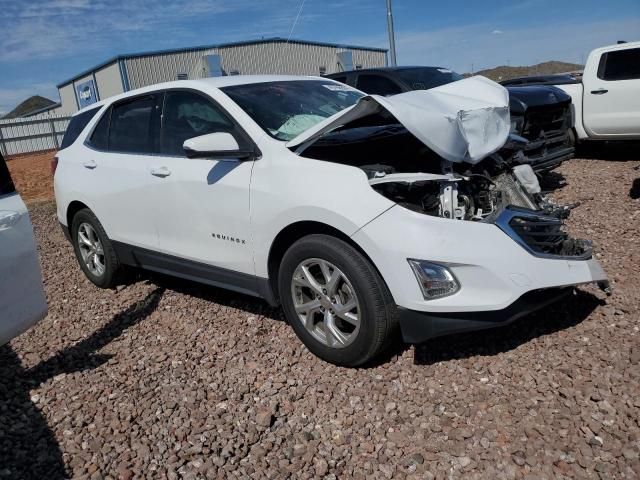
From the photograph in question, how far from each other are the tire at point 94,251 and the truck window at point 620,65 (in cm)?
752

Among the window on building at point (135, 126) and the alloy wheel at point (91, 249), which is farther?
the alloy wheel at point (91, 249)

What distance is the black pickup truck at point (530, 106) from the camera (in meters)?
6.68

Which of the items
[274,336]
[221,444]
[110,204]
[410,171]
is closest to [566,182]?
[410,171]

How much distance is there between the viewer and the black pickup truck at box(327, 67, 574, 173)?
21.9 ft

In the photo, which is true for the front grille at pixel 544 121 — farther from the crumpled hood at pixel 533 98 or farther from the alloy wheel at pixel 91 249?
the alloy wheel at pixel 91 249

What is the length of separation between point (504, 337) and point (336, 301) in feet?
3.64

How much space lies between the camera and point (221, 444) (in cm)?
286

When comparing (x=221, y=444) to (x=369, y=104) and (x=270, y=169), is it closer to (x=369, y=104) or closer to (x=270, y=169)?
(x=270, y=169)

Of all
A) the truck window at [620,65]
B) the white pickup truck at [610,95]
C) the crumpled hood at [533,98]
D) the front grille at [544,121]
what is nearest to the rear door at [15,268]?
the crumpled hood at [533,98]

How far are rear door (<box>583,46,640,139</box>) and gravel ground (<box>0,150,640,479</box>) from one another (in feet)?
15.6

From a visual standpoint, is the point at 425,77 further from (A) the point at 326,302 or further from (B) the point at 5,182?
(B) the point at 5,182

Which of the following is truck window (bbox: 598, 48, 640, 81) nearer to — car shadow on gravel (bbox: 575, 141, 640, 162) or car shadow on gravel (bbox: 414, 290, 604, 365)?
car shadow on gravel (bbox: 575, 141, 640, 162)

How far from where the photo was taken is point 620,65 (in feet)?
27.6

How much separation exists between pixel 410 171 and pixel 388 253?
2.67ft
